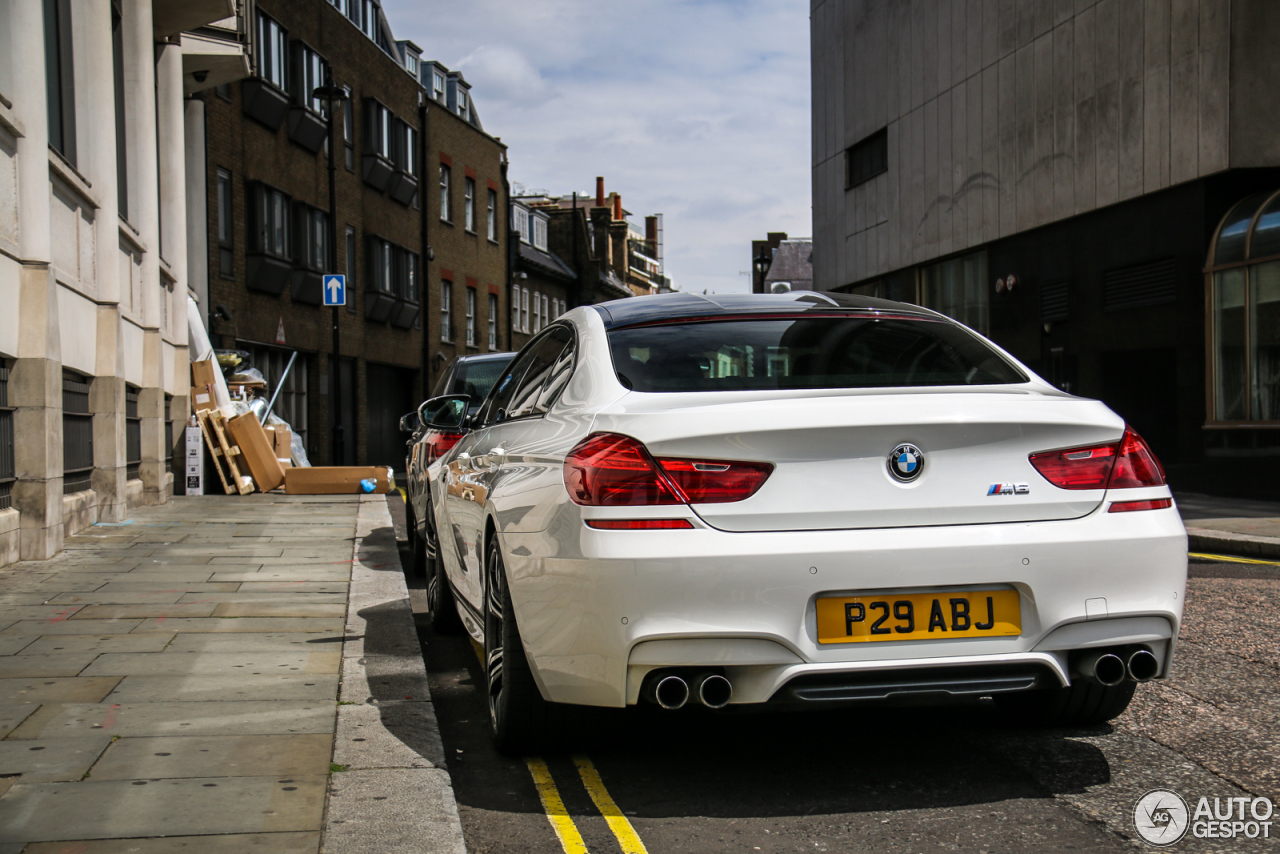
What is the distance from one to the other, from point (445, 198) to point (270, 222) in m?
14.1

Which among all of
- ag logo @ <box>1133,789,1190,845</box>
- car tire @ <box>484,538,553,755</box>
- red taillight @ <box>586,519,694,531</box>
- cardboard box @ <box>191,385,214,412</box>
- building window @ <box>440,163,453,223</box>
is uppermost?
building window @ <box>440,163,453,223</box>

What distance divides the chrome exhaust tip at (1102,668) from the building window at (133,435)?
492 inches

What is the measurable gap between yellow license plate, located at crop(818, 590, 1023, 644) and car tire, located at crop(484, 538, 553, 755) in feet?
3.31

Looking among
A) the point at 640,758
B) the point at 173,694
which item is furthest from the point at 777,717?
the point at 173,694

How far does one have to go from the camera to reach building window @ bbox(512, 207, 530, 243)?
175 ft

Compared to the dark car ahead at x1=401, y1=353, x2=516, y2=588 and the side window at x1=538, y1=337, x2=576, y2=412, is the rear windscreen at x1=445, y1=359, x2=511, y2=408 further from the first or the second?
the side window at x1=538, y1=337, x2=576, y2=412

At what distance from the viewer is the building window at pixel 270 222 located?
78.8 feet

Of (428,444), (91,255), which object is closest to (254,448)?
(91,255)

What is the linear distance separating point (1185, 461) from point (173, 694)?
15.8 meters

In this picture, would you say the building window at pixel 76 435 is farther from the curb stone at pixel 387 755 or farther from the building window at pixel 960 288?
the building window at pixel 960 288

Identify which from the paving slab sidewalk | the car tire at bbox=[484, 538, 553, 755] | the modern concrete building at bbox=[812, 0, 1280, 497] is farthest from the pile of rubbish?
the car tire at bbox=[484, 538, 553, 755]

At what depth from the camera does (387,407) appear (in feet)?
113

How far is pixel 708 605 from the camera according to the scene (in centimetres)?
333

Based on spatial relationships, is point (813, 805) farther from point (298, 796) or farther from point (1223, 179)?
point (1223, 179)
